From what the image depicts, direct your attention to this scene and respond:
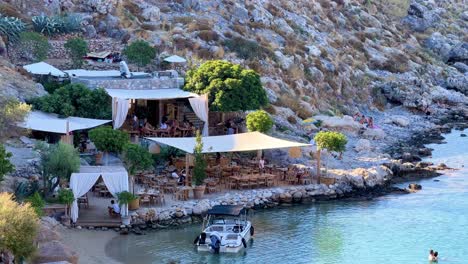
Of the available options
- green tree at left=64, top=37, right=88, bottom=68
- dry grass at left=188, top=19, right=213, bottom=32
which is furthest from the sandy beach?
dry grass at left=188, top=19, right=213, bottom=32

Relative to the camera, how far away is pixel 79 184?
34219 millimetres

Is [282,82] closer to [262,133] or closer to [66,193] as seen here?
[262,133]

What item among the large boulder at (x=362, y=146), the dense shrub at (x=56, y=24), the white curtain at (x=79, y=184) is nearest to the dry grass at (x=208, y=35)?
the dense shrub at (x=56, y=24)

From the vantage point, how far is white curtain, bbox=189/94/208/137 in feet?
149

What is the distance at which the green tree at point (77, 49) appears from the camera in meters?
50.6

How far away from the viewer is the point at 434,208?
132 ft

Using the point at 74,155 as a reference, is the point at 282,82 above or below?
above

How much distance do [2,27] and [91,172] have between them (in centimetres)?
1893

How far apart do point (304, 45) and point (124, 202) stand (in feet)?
120

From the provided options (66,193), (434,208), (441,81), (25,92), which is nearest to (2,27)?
(25,92)

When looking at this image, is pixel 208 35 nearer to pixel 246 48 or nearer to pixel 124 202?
pixel 246 48

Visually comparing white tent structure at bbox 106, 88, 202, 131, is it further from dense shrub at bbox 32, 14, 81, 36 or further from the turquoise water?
dense shrub at bbox 32, 14, 81, 36

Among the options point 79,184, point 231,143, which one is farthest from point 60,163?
point 231,143

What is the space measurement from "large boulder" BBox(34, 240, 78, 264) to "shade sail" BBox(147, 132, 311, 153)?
1206cm
